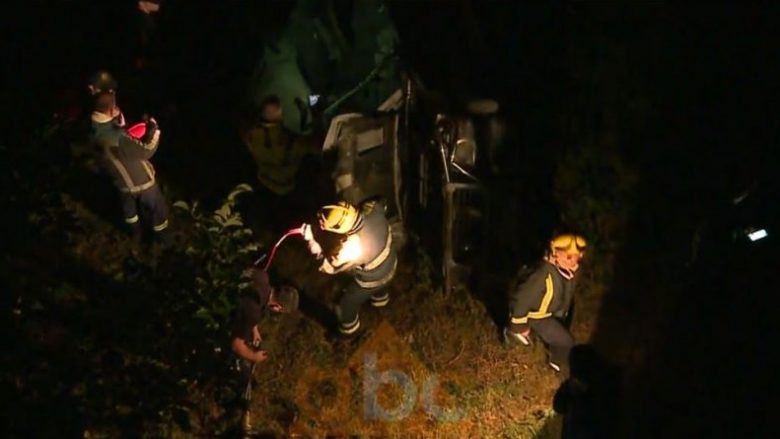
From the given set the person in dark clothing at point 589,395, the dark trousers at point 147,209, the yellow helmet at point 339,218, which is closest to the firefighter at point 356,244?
the yellow helmet at point 339,218

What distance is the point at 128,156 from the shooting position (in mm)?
7184

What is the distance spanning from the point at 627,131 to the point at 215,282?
5549 mm

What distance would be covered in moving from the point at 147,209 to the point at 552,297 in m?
3.41

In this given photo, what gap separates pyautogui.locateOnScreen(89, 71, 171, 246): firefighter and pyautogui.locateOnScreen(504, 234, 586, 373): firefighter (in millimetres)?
3043

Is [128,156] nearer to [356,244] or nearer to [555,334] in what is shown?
[356,244]

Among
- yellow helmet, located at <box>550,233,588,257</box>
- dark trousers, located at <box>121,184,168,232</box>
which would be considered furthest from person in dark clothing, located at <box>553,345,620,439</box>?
dark trousers, located at <box>121,184,168,232</box>

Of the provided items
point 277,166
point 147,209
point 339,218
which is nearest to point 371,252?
point 339,218

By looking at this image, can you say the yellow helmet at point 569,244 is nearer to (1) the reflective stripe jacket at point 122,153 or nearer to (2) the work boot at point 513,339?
(2) the work boot at point 513,339

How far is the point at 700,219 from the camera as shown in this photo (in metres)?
8.25

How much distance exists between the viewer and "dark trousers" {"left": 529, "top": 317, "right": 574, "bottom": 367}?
6.63 m

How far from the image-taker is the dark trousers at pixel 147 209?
296 inches

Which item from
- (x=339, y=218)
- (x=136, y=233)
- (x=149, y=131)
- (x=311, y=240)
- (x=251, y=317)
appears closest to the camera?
(x=251, y=317)

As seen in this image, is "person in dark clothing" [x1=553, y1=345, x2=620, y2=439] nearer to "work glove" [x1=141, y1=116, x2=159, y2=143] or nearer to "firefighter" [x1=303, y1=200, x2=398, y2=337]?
"firefighter" [x1=303, y1=200, x2=398, y2=337]

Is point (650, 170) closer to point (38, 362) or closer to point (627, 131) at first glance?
point (627, 131)
